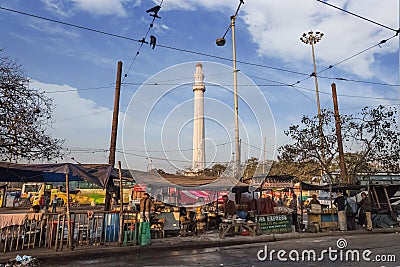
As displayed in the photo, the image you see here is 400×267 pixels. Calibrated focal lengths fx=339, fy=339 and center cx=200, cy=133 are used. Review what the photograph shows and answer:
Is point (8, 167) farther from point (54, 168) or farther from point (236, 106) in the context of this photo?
point (236, 106)

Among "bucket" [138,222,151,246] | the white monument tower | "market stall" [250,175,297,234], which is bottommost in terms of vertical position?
"bucket" [138,222,151,246]

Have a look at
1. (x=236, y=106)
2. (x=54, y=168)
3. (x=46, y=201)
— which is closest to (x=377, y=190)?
(x=236, y=106)

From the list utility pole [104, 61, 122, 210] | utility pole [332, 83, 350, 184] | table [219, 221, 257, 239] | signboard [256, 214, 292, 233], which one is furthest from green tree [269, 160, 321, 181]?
utility pole [104, 61, 122, 210]

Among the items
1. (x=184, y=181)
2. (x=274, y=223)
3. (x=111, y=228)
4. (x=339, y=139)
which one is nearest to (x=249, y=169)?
(x=339, y=139)

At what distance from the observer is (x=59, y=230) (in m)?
11.1

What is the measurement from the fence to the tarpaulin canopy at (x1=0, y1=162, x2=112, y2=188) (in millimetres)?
1207

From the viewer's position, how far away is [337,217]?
663 inches

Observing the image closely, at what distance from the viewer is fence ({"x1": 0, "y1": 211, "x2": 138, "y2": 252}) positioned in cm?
1009

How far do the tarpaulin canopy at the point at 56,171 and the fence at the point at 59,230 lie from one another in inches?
47.5

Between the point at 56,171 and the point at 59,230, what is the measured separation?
6.94ft

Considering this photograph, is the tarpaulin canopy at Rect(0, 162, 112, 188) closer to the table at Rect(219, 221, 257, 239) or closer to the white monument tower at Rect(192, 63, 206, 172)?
the table at Rect(219, 221, 257, 239)

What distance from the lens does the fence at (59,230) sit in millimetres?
10086

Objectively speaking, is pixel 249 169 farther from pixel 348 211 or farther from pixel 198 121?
pixel 348 211

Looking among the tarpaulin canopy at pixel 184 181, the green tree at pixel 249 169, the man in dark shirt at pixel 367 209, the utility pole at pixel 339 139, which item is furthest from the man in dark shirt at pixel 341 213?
the green tree at pixel 249 169
